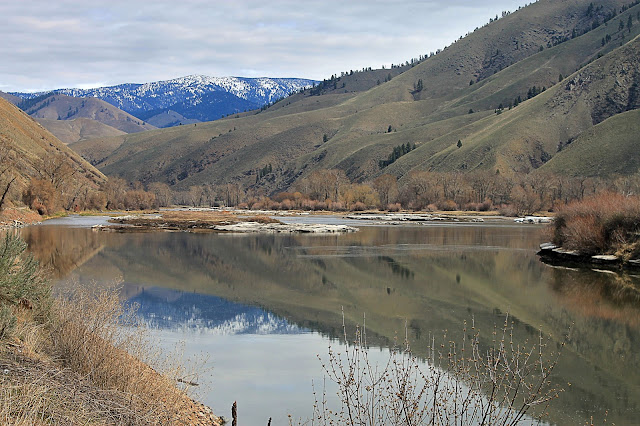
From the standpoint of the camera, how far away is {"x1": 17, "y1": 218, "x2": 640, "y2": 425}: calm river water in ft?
45.3

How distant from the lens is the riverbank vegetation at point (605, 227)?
119 feet

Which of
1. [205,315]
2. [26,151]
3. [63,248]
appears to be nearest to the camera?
[205,315]

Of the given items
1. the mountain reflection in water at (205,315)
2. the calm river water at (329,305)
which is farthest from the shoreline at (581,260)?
the mountain reflection in water at (205,315)

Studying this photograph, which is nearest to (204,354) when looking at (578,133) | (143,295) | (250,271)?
(143,295)

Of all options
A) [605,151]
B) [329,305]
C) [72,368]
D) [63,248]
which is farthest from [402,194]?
[72,368]

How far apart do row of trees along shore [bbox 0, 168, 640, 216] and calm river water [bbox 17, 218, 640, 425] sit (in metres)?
53.4

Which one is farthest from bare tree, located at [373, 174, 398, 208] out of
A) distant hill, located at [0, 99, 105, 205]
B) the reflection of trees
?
the reflection of trees

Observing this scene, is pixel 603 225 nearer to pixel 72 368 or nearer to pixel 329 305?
pixel 329 305

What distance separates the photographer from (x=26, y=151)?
4173 inches

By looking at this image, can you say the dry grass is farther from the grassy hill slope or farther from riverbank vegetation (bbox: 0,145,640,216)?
the grassy hill slope

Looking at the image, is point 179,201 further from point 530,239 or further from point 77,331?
point 77,331

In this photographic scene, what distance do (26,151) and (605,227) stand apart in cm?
9725

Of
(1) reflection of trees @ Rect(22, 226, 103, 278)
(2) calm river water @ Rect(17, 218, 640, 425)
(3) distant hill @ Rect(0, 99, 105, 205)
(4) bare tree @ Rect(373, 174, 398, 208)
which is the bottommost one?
(2) calm river water @ Rect(17, 218, 640, 425)

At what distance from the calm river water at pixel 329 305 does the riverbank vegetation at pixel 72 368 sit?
205 centimetres
